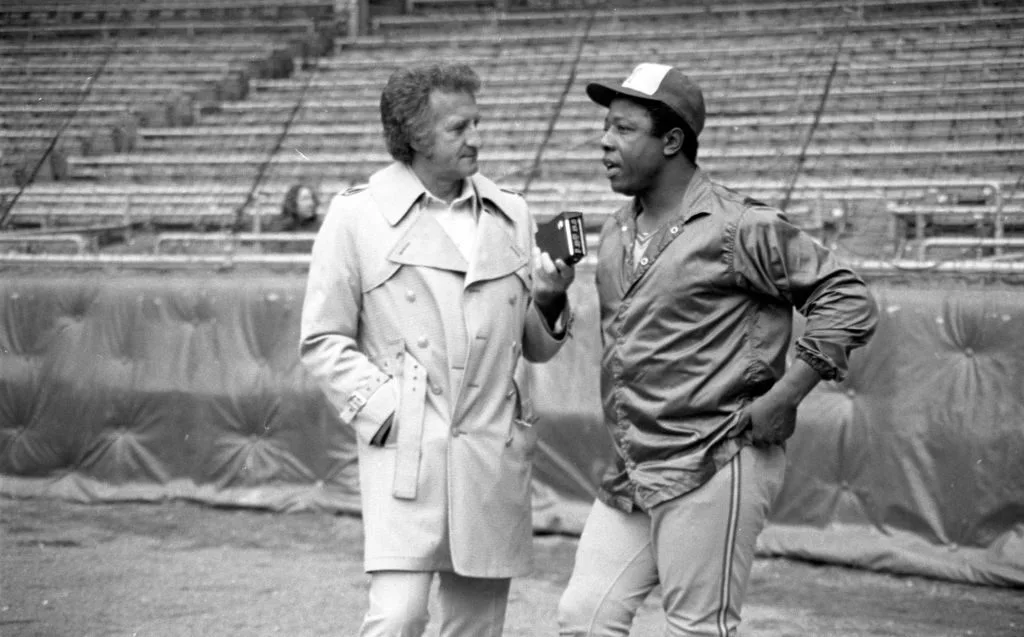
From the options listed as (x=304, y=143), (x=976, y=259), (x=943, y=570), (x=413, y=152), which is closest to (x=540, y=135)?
(x=304, y=143)

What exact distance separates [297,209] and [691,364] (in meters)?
6.54

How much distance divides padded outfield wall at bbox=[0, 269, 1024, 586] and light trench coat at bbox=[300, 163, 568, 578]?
2841 millimetres

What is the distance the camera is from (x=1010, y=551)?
5.49 meters

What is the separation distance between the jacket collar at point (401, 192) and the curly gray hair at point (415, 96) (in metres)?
0.09

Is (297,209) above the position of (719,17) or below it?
below

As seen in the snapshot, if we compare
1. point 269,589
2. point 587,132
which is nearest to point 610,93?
point 269,589

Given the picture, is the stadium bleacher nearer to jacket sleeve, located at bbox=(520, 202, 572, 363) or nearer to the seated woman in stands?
the seated woman in stands

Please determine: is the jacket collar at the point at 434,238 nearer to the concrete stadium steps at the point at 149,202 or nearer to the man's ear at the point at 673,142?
the man's ear at the point at 673,142

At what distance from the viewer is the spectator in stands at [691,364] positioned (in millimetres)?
3098

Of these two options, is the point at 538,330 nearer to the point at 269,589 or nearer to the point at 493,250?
the point at 493,250

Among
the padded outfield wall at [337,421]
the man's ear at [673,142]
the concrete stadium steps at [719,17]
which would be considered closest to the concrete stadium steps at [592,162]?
the concrete stadium steps at [719,17]

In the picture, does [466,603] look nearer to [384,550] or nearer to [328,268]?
[384,550]

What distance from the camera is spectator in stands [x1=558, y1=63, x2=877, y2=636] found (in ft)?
10.2

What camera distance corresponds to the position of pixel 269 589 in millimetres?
5648
